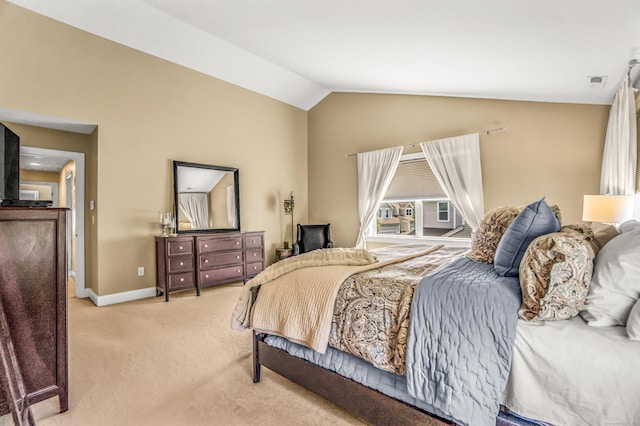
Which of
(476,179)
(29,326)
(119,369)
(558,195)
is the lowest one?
(119,369)

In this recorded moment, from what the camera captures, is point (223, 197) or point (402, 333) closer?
point (402, 333)

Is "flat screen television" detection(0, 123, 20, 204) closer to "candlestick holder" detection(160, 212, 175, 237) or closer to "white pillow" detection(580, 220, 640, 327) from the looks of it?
"candlestick holder" detection(160, 212, 175, 237)

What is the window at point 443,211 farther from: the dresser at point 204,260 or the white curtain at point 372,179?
the dresser at point 204,260

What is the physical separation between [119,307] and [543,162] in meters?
5.38

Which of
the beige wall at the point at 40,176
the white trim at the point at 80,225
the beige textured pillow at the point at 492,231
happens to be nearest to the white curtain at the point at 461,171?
the beige textured pillow at the point at 492,231

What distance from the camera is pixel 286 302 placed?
5.94 ft

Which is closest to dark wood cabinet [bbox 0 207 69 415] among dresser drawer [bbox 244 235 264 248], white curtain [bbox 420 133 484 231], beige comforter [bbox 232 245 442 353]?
beige comforter [bbox 232 245 442 353]

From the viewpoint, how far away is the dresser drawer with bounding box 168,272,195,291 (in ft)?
13.4

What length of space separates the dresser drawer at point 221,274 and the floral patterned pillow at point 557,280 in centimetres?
393

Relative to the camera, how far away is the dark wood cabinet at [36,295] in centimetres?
159

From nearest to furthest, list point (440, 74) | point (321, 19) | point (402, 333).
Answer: point (402, 333)
point (321, 19)
point (440, 74)

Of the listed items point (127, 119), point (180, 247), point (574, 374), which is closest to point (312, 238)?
point (180, 247)

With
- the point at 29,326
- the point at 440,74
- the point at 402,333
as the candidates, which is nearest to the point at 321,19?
the point at 440,74

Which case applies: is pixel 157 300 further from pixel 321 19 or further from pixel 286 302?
pixel 321 19
